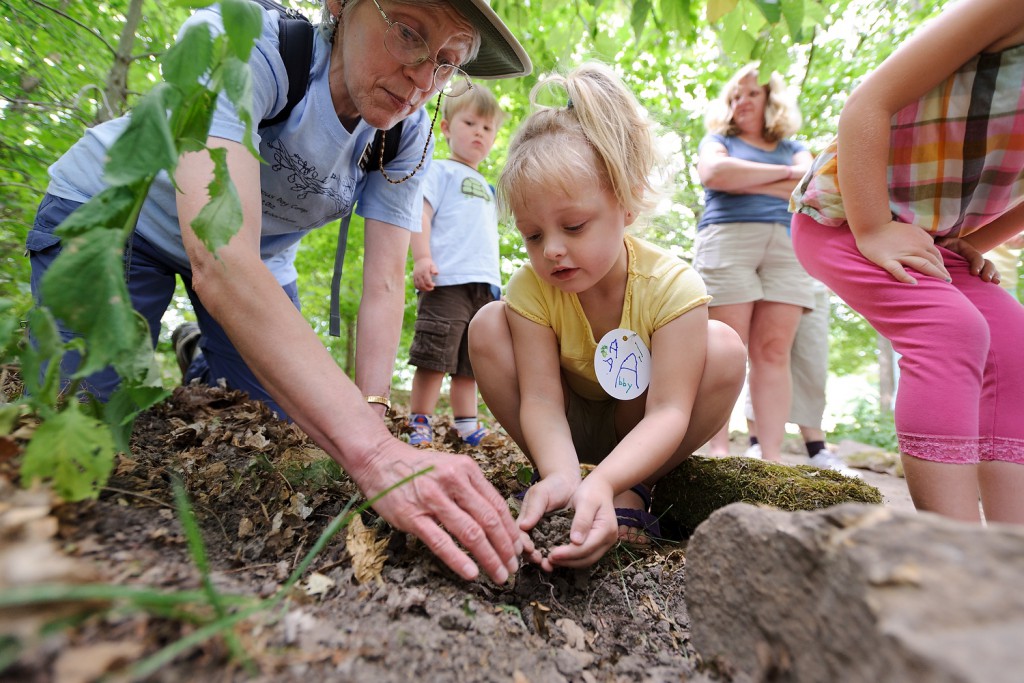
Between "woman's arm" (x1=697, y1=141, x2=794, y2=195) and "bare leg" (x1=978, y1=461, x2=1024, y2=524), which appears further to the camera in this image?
"woman's arm" (x1=697, y1=141, x2=794, y2=195)

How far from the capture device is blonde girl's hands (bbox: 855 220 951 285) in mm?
1709

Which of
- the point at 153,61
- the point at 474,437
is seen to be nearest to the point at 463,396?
the point at 474,437

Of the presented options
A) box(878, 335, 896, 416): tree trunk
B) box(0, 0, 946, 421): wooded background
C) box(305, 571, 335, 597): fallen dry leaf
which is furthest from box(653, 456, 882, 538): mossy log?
box(878, 335, 896, 416): tree trunk

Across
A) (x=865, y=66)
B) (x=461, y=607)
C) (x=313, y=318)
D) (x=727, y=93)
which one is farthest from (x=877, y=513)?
(x=865, y=66)

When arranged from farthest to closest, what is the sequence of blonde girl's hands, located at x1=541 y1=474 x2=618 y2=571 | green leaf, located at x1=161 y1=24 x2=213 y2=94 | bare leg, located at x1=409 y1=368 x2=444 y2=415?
bare leg, located at x1=409 y1=368 x2=444 y2=415
blonde girl's hands, located at x1=541 y1=474 x2=618 y2=571
green leaf, located at x1=161 y1=24 x2=213 y2=94

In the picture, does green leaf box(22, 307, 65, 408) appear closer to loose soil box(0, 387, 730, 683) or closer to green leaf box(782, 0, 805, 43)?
loose soil box(0, 387, 730, 683)

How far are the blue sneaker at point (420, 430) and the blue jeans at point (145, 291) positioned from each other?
75 cm

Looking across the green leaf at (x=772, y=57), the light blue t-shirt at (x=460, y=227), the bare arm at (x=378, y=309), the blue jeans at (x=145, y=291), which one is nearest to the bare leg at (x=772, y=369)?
the green leaf at (x=772, y=57)

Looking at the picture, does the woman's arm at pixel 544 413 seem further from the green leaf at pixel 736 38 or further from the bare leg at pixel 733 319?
the bare leg at pixel 733 319

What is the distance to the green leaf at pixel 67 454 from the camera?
0.86 meters

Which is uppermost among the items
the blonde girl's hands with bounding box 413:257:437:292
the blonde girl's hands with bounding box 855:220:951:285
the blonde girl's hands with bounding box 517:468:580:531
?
the blonde girl's hands with bounding box 413:257:437:292

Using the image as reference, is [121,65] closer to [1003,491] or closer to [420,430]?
[420,430]

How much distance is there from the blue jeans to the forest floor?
1.90ft

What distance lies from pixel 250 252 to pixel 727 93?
11.6ft
